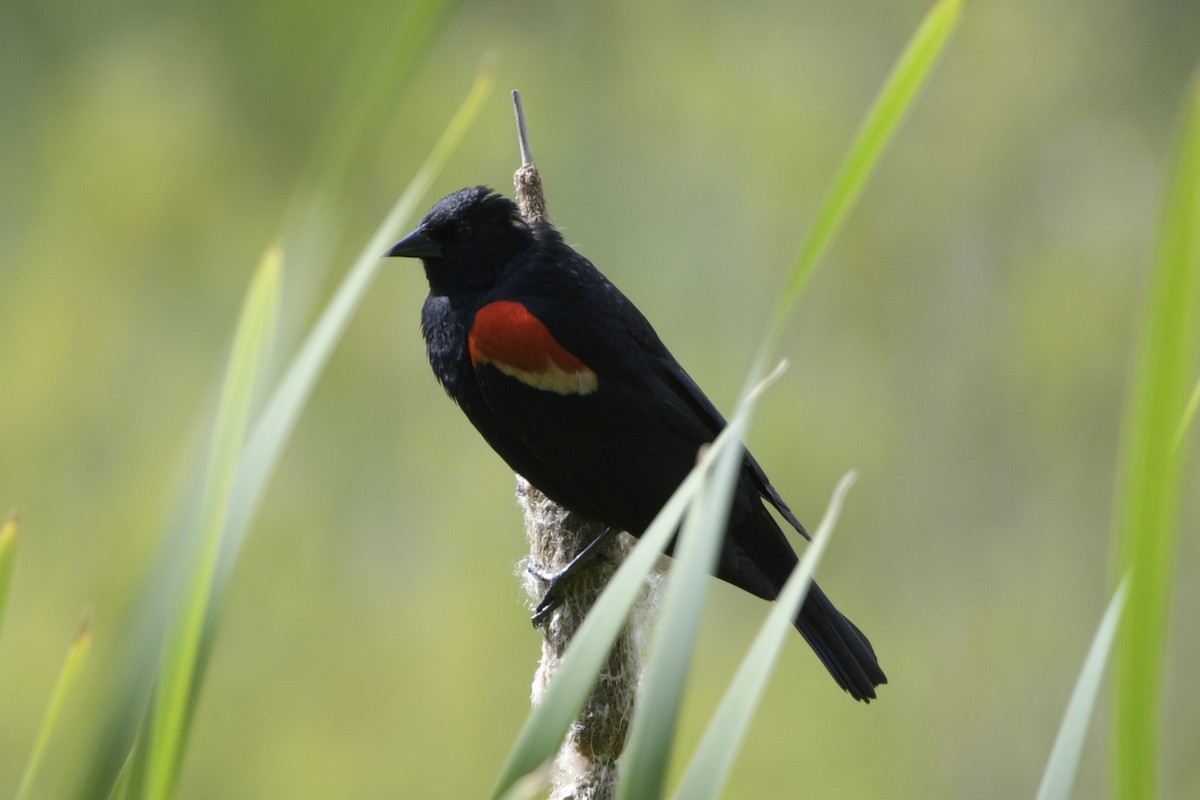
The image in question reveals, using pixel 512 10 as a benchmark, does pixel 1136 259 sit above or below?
below

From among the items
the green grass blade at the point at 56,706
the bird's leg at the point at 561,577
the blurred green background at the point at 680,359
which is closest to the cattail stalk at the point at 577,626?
the bird's leg at the point at 561,577

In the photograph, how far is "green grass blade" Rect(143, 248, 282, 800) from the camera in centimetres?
56

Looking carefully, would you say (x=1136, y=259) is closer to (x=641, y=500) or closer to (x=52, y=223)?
(x=641, y=500)

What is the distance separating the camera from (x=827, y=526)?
0.61 metres

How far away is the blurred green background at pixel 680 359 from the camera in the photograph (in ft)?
14.5

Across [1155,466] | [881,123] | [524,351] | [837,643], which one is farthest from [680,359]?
[1155,466]

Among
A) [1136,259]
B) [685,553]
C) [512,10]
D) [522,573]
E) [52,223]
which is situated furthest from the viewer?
[512,10]

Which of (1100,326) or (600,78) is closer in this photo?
(1100,326)

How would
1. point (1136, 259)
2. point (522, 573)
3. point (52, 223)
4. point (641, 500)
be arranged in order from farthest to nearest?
point (52, 223) → point (1136, 259) → point (522, 573) → point (641, 500)

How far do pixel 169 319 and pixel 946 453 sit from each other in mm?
3588

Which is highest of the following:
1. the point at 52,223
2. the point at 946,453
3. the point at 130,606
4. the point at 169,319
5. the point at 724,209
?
Result: the point at 52,223

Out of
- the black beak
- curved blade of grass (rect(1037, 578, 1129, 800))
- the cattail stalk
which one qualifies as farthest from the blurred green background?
curved blade of grass (rect(1037, 578, 1129, 800))

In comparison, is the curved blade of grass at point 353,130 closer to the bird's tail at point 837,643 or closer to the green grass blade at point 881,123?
the green grass blade at point 881,123

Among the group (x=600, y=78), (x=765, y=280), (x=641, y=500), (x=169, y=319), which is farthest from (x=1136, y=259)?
(x=169, y=319)
